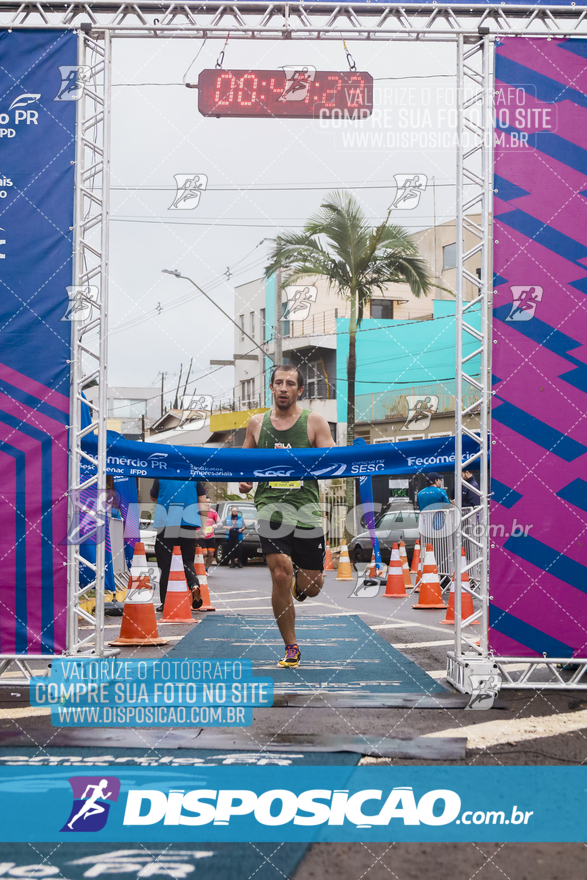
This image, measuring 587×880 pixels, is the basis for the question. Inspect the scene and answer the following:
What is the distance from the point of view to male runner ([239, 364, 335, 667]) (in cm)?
633

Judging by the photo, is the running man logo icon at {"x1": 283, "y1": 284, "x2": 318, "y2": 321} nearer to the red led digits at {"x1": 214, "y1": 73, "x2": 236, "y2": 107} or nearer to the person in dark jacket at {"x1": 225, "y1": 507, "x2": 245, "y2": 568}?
the person in dark jacket at {"x1": 225, "y1": 507, "x2": 245, "y2": 568}

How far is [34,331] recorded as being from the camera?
609 centimetres

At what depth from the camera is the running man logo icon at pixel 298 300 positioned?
1094 inches

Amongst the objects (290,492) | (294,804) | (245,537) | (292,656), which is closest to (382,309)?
(245,537)

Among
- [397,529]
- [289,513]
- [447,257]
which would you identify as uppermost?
[447,257]

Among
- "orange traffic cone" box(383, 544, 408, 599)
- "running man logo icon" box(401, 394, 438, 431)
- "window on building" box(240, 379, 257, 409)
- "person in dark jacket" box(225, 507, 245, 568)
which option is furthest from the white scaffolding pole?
"window on building" box(240, 379, 257, 409)

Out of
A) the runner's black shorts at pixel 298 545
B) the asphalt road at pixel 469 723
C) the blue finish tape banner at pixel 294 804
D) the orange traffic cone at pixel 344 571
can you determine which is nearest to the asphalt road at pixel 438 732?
the asphalt road at pixel 469 723

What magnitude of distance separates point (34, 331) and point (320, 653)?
357cm

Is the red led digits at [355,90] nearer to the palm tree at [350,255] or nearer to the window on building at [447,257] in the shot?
the palm tree at [350,255]

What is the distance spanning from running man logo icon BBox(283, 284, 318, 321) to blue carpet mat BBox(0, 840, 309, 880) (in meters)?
22.9

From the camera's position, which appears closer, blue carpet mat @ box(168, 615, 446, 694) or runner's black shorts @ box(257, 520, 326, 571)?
blue carpet mat @ box(168, 615, 446, 694)

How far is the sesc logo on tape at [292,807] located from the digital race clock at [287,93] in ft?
15.6

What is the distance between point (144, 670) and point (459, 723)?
2.38 metres

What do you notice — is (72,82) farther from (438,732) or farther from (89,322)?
(438,732)
